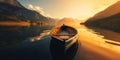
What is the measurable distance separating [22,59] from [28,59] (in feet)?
2.94

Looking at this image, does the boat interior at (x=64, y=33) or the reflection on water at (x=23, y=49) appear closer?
the reflection on water at (x=23, y=49)

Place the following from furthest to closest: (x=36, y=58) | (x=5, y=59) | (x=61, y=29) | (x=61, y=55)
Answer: (x=61, y=29)
(x=61, y=55)
(x=36, y=58)
(x=5, y=59)

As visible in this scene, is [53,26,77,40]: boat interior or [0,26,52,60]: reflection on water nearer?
[0,26,52,60]: reflection on water

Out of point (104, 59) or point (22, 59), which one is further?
point (104, 59)

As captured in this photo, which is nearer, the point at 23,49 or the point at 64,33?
the point at 23,49

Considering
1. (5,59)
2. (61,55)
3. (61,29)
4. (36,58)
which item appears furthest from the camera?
(61,29)

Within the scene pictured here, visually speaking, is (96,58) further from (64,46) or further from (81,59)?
(64,46)

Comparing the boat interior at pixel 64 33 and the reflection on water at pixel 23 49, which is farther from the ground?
the boat interior at pixel 64 33

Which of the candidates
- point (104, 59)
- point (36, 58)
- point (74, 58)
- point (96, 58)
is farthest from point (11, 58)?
point (104, 59)

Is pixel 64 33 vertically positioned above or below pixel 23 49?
above

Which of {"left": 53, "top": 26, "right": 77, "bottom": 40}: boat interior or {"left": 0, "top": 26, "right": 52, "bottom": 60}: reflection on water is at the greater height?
{"left": 53, "top": 26, "right": 77, "bottom": 40}: boat interior

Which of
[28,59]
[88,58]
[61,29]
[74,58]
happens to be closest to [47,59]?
[28,59]

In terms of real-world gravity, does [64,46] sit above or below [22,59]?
above

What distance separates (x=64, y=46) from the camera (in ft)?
56.4
